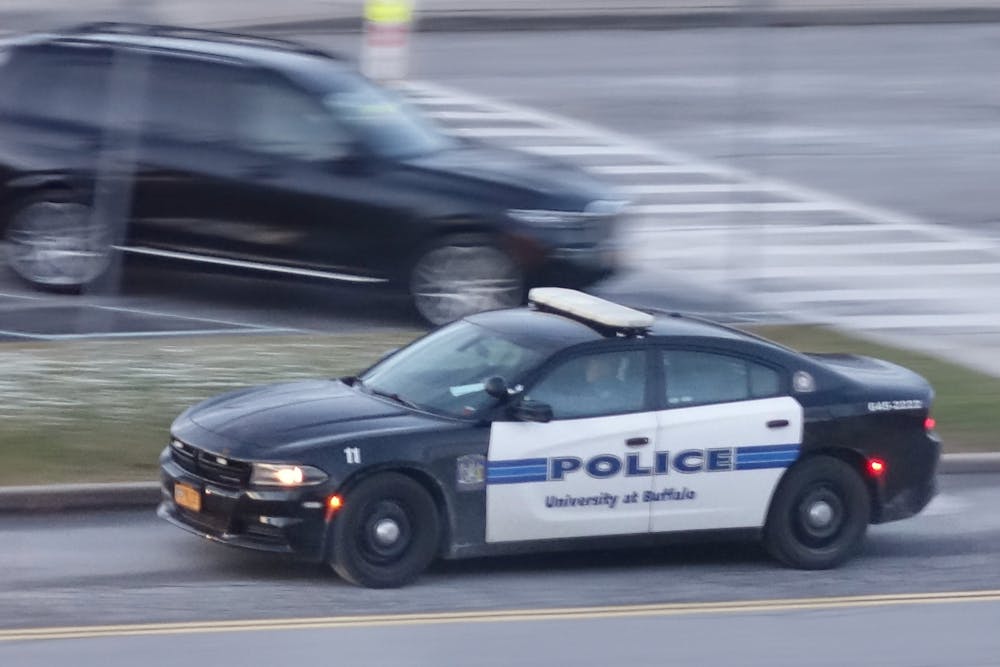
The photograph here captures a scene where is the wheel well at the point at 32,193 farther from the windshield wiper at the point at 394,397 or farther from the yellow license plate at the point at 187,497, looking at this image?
the yellow license plate at the point at 187,497

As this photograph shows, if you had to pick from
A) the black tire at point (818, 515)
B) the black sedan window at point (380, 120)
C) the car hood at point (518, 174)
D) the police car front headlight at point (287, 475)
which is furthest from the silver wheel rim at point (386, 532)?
the black sedan window at point (380, 120)

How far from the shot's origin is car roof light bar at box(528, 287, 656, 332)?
33.3 ft

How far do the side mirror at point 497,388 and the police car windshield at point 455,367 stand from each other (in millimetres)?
60

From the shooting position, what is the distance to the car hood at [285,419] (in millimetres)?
9422

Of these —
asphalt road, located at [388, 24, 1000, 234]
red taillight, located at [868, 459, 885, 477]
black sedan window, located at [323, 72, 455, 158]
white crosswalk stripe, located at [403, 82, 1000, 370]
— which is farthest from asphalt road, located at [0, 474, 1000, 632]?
asphalt road, located at [388, 24, 1000, 234]

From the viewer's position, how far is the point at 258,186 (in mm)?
15312

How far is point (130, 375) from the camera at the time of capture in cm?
1319

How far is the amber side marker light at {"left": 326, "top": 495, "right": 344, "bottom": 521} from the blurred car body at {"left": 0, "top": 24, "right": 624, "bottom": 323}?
595cm

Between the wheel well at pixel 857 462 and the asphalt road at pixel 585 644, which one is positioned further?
the wheel well at pixel 857 462

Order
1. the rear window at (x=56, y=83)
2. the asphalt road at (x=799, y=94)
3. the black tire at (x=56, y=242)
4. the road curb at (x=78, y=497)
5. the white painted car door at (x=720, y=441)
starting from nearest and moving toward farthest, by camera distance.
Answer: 1. the white painted car door at (x=720, y=441)
2. the road curb at (x=78, y=497)
3. the black tire at (x=56, y=242)
4. the rear window at (x=56, y=83)
5. the asphalt road at (x=799, y=94)

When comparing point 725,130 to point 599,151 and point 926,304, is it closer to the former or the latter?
point 599,151

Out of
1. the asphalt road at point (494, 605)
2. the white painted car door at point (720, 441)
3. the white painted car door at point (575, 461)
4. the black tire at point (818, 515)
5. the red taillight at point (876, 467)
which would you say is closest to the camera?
the asphalt road at point (494, 605)

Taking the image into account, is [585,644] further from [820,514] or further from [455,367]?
[820,514]

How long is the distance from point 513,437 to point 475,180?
587 cm
